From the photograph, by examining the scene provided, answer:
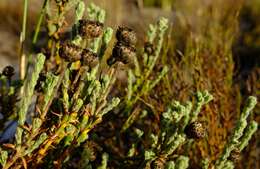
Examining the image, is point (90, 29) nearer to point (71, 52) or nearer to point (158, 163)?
point (71, 52)

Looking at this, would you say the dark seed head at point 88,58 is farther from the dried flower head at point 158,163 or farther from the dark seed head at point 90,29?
the dried flower head at point 158,163

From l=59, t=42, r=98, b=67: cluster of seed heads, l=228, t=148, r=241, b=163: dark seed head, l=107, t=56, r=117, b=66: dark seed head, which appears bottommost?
l=228, t=148, r=241, b=163: dark seed head

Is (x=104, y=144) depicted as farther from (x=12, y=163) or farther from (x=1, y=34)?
(x=1, y=34)

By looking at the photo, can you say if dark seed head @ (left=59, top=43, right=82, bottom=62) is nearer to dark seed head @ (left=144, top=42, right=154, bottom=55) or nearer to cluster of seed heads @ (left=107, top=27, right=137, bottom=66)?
cluster of seed heads @ (left=107, top=27, right=137, bottom=66)

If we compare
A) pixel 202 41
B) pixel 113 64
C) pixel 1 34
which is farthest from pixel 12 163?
pixel 1 34

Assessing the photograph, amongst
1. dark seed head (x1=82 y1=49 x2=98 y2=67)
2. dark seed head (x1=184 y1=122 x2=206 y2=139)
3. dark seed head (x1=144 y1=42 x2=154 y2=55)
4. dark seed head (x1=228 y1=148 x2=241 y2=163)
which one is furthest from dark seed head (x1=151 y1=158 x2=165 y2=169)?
dark seed head (x1=144 y1=42 x2=154 y2=55)

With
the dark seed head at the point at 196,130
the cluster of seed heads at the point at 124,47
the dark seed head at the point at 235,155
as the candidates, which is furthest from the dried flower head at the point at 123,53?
the dark seed head at the point at 235,155
